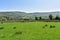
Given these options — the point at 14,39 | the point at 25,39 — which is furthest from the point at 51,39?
the point at 14,39

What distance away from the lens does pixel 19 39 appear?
15.1m

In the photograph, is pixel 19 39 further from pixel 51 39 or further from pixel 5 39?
pixel 51 39

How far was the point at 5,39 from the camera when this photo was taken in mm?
15461

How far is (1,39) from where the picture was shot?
15516 mm

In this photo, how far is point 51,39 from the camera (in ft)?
50.0

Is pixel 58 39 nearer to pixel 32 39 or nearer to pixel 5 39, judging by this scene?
pixel 32 39

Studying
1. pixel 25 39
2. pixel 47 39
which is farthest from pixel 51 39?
pixel 25 39

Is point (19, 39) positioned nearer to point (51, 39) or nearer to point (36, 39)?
point (36, 39)

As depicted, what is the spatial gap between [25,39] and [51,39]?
2.50 m

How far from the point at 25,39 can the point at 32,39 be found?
732 millimetres

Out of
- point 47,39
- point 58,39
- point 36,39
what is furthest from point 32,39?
point 58,39

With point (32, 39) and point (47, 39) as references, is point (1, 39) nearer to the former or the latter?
point (32, 39)

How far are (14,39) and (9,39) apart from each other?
1.57ft

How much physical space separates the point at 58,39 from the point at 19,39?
3675mm
